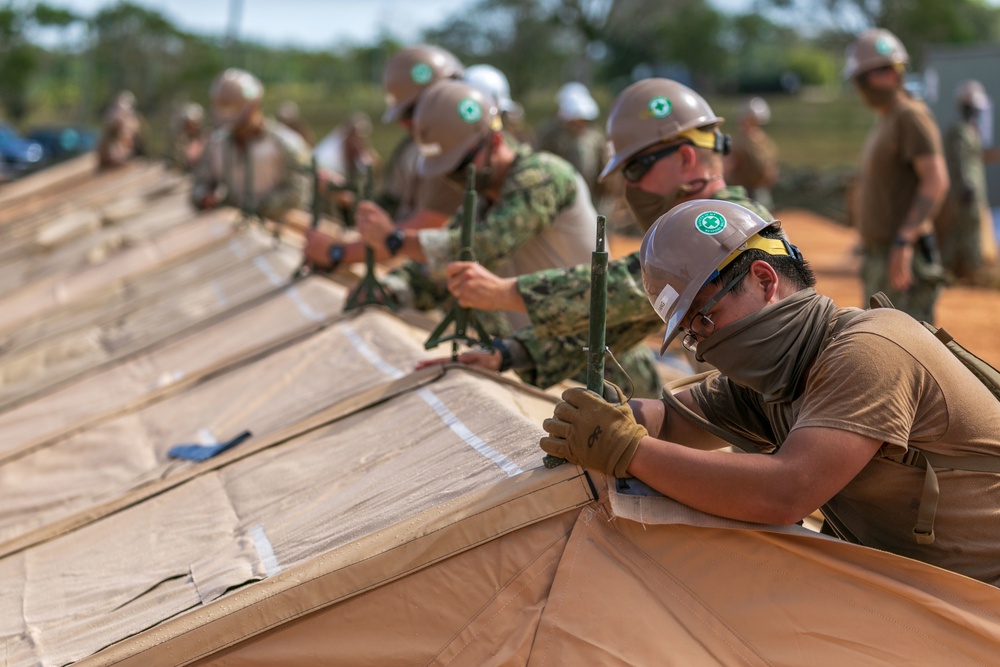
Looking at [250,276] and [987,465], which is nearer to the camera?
[987,465]

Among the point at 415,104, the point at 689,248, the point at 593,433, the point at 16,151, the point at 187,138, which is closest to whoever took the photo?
the point at 593,433

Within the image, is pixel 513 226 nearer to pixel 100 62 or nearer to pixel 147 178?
pixel 147 178

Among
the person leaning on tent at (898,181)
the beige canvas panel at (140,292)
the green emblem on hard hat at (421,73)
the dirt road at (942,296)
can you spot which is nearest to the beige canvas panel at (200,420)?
the green emblem on hard hat at (421,73)

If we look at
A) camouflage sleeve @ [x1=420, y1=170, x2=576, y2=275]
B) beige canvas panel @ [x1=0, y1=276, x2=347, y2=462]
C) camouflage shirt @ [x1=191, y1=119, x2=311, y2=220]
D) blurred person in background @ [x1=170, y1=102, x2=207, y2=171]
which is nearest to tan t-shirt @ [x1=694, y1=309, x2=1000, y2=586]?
→ camouflage sleeve @ [x1=420, y1=170, x2=576, y2=275]

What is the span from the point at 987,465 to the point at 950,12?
1634 inches

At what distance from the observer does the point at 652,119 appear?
373 centimetres

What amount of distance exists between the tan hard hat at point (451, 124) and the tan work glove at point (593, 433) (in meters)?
2.15

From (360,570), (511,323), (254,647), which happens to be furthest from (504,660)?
(511,323)

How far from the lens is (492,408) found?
327cm

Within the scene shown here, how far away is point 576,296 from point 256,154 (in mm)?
5629

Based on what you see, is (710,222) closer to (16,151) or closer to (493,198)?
(493,198)

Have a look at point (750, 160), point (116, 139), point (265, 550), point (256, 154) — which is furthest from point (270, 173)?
point (116, 139)

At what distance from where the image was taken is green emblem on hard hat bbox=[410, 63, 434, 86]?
20.6 ft

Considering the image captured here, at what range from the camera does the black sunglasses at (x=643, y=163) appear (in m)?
3.74
